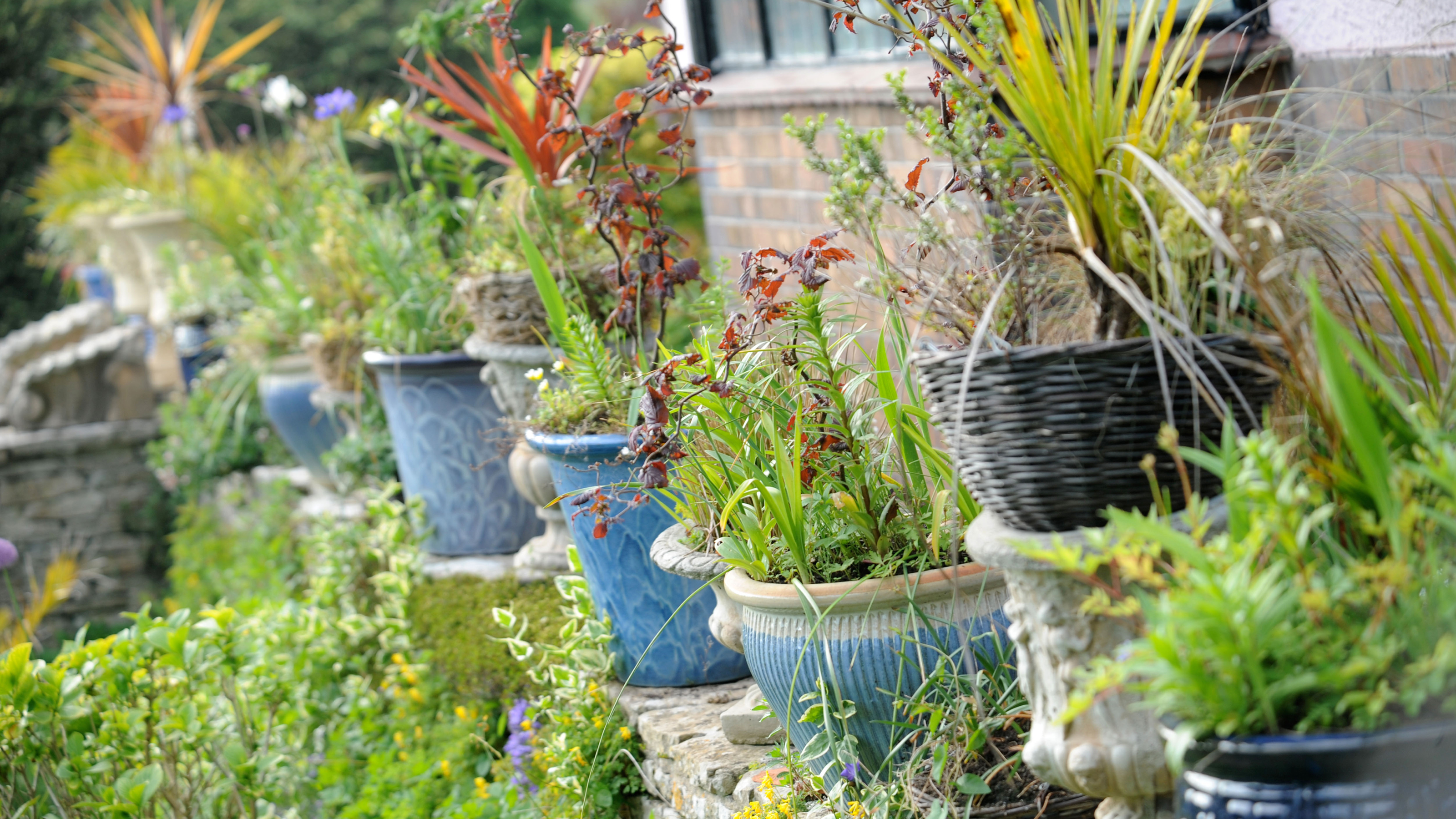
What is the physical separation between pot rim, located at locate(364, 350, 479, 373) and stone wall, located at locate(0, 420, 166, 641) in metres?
4.17

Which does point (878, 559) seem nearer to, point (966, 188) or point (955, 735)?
point (955, 735)

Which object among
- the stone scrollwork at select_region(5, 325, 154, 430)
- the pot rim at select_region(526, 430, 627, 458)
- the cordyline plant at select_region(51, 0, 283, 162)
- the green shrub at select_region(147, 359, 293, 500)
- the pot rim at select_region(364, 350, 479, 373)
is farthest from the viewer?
the cordyline plant at select_region(51, 0, 283, 162)

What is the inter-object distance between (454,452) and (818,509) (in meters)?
1.76

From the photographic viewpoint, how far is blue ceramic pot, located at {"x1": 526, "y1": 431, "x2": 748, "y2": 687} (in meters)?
2.30

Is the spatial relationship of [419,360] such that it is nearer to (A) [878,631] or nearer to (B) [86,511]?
(A) [878,631]

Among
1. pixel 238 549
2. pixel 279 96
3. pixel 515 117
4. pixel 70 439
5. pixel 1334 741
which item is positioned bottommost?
pixel 238 549

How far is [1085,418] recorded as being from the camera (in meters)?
1.19

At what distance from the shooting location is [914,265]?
5.41ft

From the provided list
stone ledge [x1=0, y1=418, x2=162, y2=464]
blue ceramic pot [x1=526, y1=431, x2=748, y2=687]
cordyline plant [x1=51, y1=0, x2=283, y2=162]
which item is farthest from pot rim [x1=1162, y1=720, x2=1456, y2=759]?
cordyline plant [x1=51, y1=0, x2=283, y2=162]

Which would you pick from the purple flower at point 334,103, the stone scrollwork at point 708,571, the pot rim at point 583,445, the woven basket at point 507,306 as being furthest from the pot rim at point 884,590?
the purple flower at point 334,103

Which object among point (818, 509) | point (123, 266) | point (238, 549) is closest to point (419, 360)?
point (818, 509)

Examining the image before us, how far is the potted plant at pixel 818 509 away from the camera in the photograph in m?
1.66

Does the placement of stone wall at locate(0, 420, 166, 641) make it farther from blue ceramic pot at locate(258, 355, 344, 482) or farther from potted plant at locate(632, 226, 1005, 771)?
potted plant at locate(632, 226, 1005, 771)

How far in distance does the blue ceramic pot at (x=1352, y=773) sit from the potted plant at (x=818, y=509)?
0.57 metres
